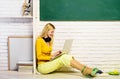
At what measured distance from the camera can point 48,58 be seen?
3.27m

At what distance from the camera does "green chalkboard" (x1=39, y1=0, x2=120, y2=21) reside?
3373mm

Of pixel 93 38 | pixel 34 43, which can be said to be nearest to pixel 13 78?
pixel 34 43

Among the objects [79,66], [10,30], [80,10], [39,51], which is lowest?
[79,66]

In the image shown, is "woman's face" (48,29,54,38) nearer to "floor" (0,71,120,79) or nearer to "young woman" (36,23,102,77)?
"young woman" (36,23,102,77)

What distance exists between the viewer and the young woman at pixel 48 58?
10.3 feet

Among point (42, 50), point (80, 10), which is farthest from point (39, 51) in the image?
point (80, 10)

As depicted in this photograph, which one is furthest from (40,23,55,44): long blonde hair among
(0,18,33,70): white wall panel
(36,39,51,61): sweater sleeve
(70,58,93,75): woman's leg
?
(70,58,93,75): woman's leg

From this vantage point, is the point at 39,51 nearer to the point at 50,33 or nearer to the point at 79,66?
the point at 50,33

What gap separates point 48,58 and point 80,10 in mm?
823

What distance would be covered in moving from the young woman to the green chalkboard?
207 millimetres

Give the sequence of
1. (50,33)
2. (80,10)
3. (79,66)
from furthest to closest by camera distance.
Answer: (80,10) < (50,33) < (79,66)

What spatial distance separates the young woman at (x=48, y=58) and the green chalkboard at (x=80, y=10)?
0.21 m

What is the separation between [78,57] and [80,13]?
636mm

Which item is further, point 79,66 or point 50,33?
point 50,33
